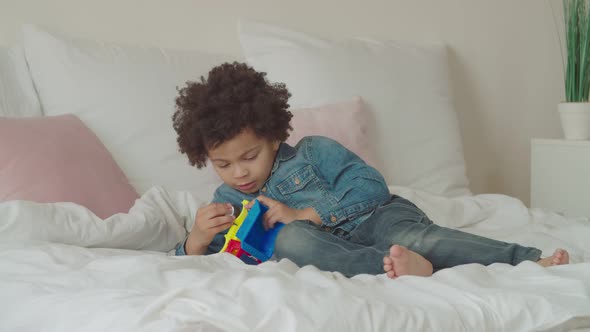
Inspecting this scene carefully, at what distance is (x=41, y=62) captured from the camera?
5.72 ft

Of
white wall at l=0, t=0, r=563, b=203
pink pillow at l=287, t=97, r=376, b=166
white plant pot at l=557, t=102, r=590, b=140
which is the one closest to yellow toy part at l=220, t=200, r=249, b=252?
pink pillow at l=287, t=97, r=376, b=166

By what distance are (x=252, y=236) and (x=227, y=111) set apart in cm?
28

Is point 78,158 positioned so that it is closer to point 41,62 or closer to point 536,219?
point 41,62

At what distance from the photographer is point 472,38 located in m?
2.54

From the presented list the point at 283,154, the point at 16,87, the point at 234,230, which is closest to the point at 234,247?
the point at 234,230

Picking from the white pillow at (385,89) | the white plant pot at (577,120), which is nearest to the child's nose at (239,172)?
the white pillow at (385,89)

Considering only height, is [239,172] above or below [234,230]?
above

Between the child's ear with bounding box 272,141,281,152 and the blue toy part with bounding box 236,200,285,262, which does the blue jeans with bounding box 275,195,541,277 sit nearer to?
the blue toy part with bounding box 236,200,285,262

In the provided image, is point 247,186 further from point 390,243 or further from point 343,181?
point 390,243

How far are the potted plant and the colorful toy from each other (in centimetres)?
145

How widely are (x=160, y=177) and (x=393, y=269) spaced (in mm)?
885

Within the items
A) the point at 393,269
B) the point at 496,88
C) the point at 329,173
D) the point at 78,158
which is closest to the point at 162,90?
the point at 78,158

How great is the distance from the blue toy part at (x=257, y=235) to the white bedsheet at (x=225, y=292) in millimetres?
116

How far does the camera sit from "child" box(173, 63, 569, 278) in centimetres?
120
